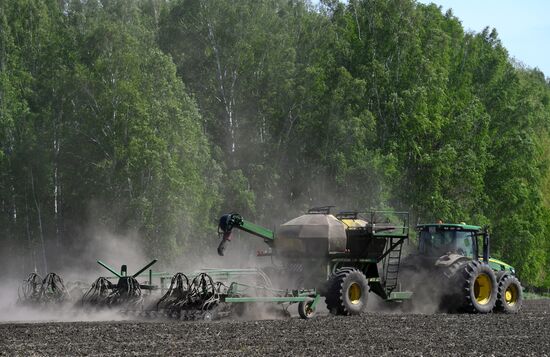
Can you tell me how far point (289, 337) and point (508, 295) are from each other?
1015cm

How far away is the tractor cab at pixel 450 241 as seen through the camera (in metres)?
23.6

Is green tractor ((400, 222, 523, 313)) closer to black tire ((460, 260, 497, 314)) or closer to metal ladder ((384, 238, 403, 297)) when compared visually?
black tire ((460, 260, 497, 314))

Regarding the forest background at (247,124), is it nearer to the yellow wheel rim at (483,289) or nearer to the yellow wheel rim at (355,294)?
the yellow wheel rim at (483,289)

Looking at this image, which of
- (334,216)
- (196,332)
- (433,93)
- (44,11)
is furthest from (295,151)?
(196,332)

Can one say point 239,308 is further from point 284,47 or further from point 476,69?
point 476,69

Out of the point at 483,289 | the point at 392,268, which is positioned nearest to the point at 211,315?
the point at 392,268

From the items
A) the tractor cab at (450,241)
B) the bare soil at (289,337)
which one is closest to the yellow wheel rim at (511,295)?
the tractor cab at (450,241)

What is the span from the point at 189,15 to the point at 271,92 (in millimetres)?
6461

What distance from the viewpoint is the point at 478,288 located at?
76.2 feet

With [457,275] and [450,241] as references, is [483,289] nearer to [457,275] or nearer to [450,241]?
[457,275]

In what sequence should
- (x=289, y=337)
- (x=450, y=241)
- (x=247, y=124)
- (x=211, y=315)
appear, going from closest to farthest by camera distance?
(x=289, y=337) < (x=211, y=315) < (x=450, y=241) < (x=247, y=124)

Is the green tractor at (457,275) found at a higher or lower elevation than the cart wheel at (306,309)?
higher

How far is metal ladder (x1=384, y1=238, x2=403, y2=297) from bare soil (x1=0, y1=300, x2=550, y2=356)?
8.81 ft

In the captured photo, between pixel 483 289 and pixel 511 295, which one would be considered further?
pixel 511 295
